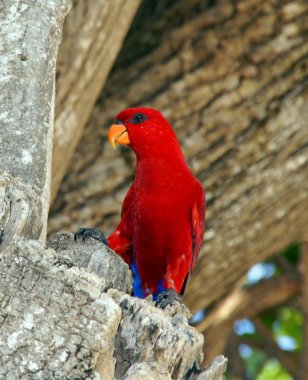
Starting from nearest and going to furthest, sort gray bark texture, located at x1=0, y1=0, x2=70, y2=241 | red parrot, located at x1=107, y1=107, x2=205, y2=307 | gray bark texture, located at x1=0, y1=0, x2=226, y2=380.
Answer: gray bark texture, located at x1=0, y1=0, x2=226, y2=380
gray bark texture, located at x1=0, y1=0, x2=70, y2=241
red parrot, located at x1=107, y1=107, x2=205, y2=307

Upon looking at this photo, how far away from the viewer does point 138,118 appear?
140 inches

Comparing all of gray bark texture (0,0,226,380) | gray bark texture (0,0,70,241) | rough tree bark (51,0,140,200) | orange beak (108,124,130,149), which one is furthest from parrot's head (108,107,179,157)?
gray bark texture (0,0,226,380)

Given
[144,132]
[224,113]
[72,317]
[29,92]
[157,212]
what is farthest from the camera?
[224,113]

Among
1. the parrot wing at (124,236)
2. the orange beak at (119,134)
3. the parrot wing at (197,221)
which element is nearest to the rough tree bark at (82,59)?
the orange beak at (119,134)

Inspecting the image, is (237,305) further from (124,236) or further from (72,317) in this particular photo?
(72,317)

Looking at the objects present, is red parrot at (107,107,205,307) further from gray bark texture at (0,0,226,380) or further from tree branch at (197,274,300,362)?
gray bark texture at (0,0,226,380)

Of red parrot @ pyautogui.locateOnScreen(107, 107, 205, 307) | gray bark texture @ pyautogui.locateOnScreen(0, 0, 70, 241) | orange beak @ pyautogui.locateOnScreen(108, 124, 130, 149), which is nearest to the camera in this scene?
gray bark texture @ pyautogui.locateOnScreen(0, 0, 70, 241)

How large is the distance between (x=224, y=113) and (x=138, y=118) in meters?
0.44

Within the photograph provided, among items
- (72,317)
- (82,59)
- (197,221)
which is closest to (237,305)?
(197,221)

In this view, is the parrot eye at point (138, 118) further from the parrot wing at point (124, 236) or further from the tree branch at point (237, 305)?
the tree branch at point (237, 305)

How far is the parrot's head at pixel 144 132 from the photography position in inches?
138

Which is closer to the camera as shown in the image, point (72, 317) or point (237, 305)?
point (72, 317)

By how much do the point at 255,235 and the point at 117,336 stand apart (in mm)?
2315

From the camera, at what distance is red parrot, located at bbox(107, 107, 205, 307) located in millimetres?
3412
